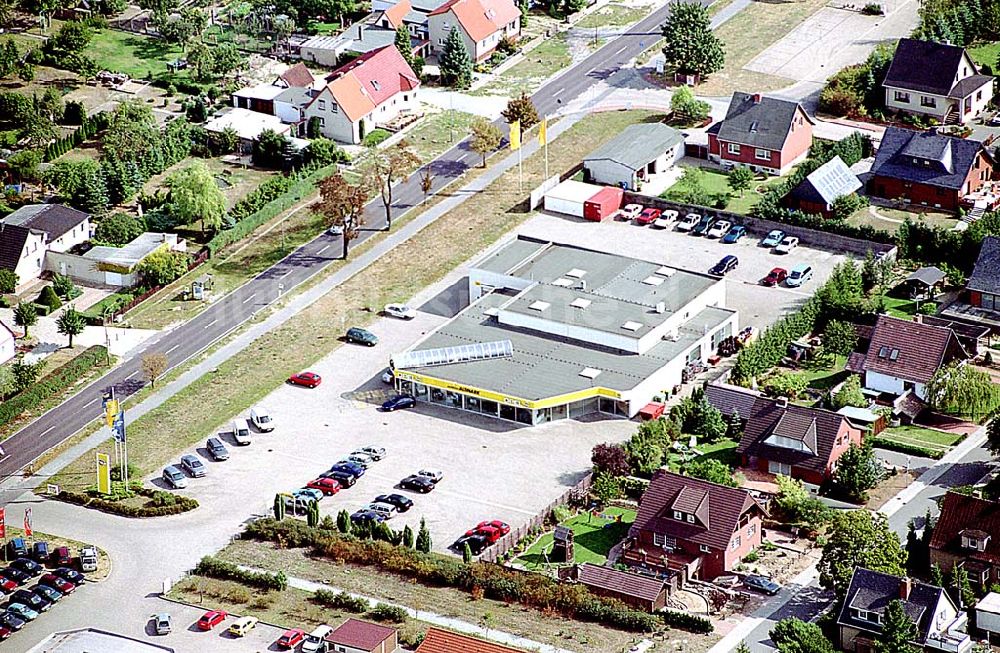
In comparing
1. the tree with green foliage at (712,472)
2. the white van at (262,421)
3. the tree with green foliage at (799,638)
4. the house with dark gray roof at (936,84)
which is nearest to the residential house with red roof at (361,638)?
the tree with green foliage at (799,638)

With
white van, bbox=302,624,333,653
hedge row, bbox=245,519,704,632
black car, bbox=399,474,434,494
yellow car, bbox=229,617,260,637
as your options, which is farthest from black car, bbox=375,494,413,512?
yellow car, bbox=229,617,260,637

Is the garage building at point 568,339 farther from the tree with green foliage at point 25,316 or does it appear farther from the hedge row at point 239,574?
the tree with green foliage at point 25,316

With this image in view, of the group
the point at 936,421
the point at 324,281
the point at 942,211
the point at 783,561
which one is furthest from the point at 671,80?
the point at 783,561

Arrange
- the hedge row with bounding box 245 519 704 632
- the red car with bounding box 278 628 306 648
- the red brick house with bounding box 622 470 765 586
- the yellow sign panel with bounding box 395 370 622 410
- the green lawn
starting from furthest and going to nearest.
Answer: the yellow sign panel with bounding box 395 370 622 410, the green lawn, the red brick house with bounding box 622 470 765 586, the hedge row with bounding box 245 519 704 632, the red car with bounding box 278 628 306 648

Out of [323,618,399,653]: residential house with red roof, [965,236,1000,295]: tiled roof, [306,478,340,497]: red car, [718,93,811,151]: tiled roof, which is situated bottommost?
[306,478,340,497]: red car

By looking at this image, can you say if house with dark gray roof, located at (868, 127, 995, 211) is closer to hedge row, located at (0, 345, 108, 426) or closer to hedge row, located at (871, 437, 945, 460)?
hedge row, located at (871, 437, 945, 460)

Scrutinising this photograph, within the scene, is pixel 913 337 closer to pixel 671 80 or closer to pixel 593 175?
pixel 593 175

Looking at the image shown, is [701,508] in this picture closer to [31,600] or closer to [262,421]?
[262,421]
